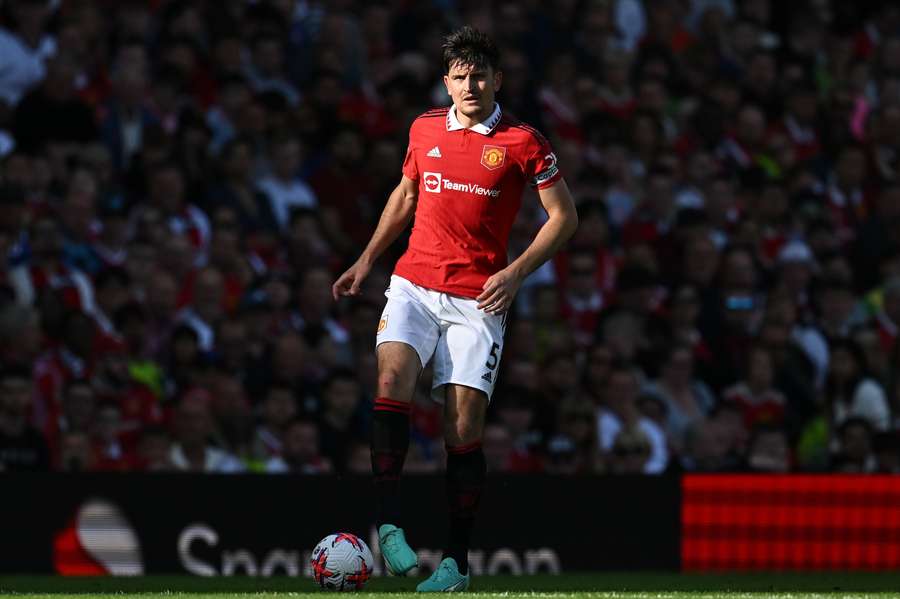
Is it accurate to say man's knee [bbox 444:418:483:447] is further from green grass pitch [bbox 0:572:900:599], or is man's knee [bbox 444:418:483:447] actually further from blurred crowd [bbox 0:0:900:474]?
blurred crowd [bbox 0:0:900:474]

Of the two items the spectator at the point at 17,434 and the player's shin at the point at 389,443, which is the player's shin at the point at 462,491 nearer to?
the player's shin at the point at 389,443

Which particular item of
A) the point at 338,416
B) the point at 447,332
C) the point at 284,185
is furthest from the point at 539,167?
the point at 284,185

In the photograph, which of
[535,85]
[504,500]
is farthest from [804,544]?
[535,85]

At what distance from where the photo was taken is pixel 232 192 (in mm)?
13148

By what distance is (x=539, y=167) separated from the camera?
24.5ft

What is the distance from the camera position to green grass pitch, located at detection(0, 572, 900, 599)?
760 centimetres

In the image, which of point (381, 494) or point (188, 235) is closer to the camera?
point (381, 494)

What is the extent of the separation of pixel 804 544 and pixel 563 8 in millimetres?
7229

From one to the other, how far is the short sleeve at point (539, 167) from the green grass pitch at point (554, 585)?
1795 millimetres

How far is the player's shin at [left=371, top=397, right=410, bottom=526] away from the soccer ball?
24 centimetres

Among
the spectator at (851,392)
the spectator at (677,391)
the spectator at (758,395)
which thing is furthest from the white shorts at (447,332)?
the spectator at (851,392)

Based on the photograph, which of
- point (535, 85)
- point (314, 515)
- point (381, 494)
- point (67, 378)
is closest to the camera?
point (381, 494)

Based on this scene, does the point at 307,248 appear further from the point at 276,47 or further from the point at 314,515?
the point at 314,515

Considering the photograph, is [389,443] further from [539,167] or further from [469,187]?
[539,167]
